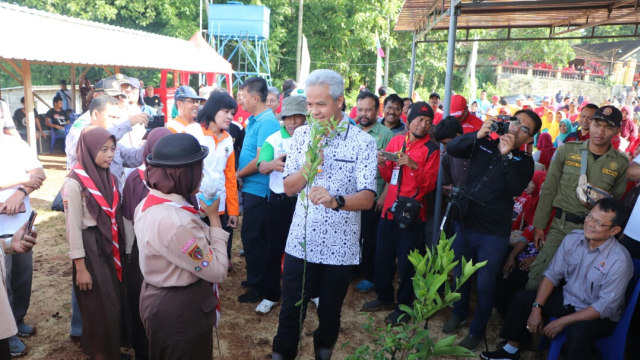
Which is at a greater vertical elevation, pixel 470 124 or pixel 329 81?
pixel 329 81

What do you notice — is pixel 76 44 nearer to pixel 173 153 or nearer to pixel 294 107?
pixel 294 107

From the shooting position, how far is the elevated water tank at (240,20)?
19234 mm

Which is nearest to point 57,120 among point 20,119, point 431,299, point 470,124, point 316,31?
point 20,119

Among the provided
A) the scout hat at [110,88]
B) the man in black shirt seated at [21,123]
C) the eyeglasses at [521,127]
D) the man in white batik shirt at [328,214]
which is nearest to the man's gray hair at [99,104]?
the scout hat at [110,88]

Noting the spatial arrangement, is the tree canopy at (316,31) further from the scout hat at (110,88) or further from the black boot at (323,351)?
the black boot at (323,351)

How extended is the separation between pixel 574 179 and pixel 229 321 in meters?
3.14

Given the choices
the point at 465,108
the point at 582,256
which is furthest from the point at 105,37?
the point at 582,256

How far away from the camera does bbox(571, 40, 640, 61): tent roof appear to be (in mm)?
31922

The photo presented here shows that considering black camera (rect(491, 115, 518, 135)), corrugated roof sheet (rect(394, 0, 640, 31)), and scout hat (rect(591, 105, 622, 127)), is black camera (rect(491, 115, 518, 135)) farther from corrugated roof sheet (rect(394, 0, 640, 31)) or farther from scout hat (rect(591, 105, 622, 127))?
corrugated roof sheet (rect(394, 0, 640, 31))

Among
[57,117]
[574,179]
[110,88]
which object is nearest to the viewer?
[574,179]

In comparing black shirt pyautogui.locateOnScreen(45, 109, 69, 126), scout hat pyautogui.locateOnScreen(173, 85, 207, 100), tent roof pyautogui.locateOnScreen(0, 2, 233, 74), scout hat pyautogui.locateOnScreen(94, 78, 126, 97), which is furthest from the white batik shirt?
black shirt pyautogui.locateOnScreen(45, 109, 69, 126)

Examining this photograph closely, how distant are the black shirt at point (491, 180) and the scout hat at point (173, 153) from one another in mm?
2220

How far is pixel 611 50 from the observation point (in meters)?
32.8

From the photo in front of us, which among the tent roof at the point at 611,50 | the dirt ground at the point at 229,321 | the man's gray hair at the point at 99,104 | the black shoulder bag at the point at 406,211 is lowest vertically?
the dirt ground at the point at 229,321
